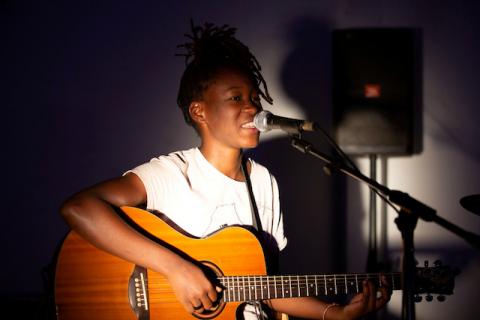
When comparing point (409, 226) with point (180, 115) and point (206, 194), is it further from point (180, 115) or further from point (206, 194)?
point (180, 115)

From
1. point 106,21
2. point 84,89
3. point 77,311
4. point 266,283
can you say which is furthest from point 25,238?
point 266,283

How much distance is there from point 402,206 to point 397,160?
162 centimetres

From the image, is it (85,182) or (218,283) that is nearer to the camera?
(218,283)

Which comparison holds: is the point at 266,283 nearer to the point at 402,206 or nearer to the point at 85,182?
the point at 402,206

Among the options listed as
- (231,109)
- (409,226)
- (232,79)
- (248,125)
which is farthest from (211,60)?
(409,226)

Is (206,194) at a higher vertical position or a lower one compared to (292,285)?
higher

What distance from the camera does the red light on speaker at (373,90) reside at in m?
2.39

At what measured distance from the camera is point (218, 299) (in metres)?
1.66

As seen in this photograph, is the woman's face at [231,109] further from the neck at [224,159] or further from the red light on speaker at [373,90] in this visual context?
the red light on speaker at [373,90]

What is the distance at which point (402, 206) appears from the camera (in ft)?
4.13

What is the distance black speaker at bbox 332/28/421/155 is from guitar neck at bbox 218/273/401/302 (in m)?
0.90

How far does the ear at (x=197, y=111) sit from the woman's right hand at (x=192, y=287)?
2.33ft

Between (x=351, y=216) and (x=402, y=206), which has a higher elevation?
(x=402, y=206)

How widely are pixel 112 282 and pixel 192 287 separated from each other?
336mm
